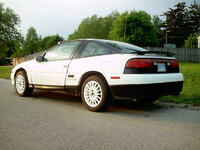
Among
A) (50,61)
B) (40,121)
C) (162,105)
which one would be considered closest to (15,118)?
(40,121)

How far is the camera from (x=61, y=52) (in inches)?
217

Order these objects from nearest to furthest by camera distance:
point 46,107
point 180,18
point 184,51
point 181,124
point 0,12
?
1. point 181,124
2. point 46,107
3. point 184,51
4. point 0,12
5. point 180,18

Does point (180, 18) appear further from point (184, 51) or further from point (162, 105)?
point (162, 105)

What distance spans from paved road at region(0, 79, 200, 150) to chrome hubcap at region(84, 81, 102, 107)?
0.21 meters

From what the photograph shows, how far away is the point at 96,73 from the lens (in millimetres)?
4555

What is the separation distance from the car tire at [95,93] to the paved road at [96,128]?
0.50 feet

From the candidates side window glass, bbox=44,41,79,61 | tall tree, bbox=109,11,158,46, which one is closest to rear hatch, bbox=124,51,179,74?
side window glass, bbox=44,41,79,61

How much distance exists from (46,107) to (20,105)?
0.62 m

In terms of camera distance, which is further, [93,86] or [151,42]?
[151,42]

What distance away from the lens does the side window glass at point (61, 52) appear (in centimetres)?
532

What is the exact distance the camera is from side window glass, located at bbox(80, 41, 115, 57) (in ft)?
15.1

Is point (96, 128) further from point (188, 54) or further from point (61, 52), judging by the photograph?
point (188, 54)

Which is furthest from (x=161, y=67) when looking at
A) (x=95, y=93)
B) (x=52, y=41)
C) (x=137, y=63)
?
(x=52, y=41)

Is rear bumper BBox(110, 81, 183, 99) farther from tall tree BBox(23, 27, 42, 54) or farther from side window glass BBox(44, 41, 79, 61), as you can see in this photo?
tall tree BBox(23, 27, 42, 54)
